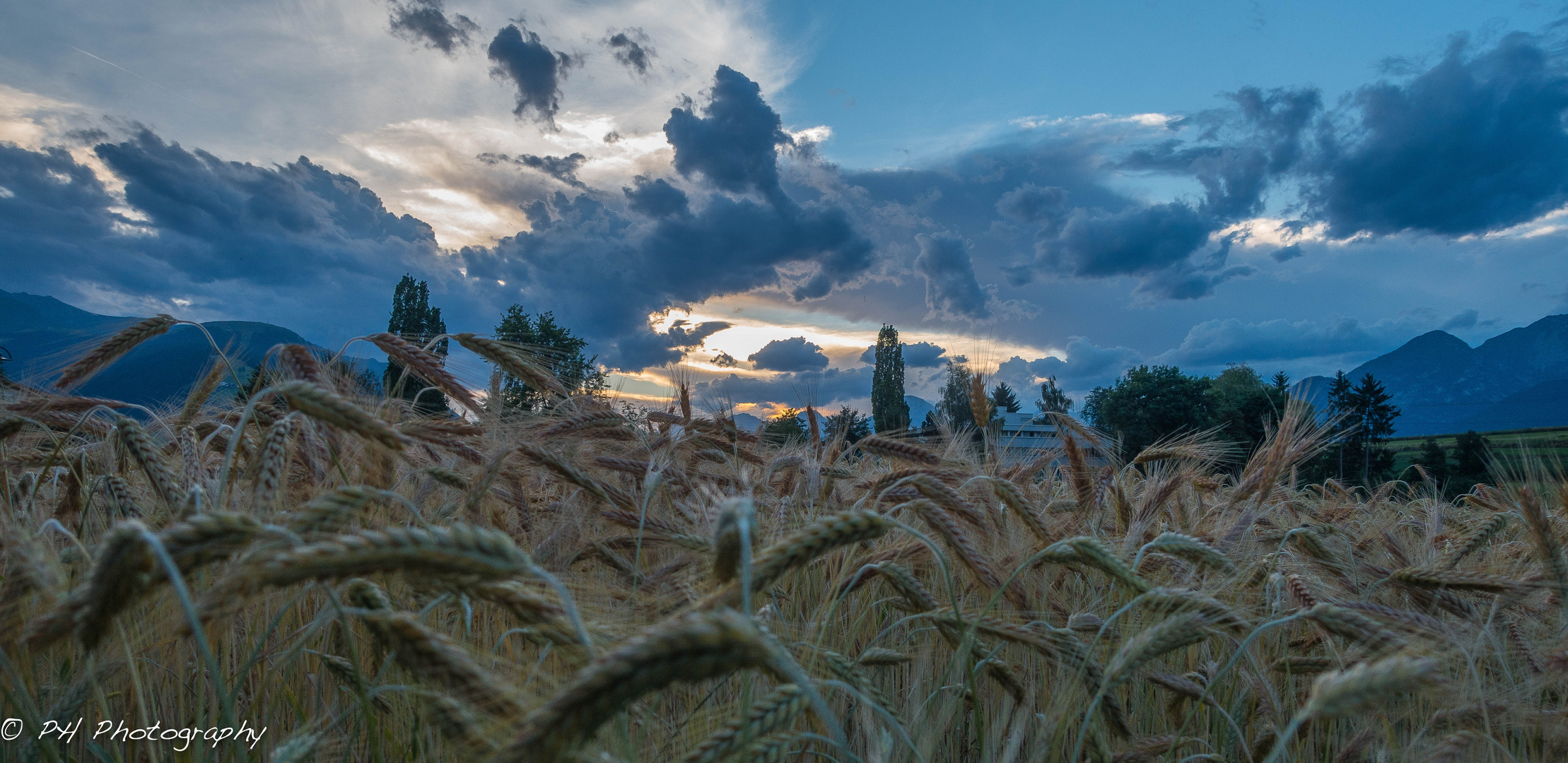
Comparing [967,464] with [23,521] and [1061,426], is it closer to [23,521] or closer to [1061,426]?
[1061,426]

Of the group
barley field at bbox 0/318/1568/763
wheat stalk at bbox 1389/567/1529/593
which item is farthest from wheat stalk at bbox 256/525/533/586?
wheat stalk at bbox 1389/567/1529/593

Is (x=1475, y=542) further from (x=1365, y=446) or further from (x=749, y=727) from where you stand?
(x=1365, y=446)

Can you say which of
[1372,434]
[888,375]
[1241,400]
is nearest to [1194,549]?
[1372,434]

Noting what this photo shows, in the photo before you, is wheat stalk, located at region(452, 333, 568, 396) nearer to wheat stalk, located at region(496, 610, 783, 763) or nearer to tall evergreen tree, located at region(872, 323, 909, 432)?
wheat stalk, located at region(496, 610, 783, 763)

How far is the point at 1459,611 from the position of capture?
2348 millimetres

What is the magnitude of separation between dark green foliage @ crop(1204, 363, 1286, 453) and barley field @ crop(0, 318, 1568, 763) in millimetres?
37945

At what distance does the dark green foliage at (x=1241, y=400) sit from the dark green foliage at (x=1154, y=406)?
4.19 feet

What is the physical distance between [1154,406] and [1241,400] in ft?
21.6

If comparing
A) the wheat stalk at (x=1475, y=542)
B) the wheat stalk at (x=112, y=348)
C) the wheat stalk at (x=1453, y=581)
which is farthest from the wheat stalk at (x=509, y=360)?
the wheat stalk at (x=1475, y=542)

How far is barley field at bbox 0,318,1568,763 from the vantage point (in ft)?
2.97

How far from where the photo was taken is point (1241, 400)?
5062cm

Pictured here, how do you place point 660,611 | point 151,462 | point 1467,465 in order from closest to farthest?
point 660,611 → point 151,462 → point 1467,465

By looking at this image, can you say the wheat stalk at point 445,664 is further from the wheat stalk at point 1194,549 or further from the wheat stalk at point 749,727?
the wheat stalk at point 1194,549

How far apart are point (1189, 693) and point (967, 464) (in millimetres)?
2161
